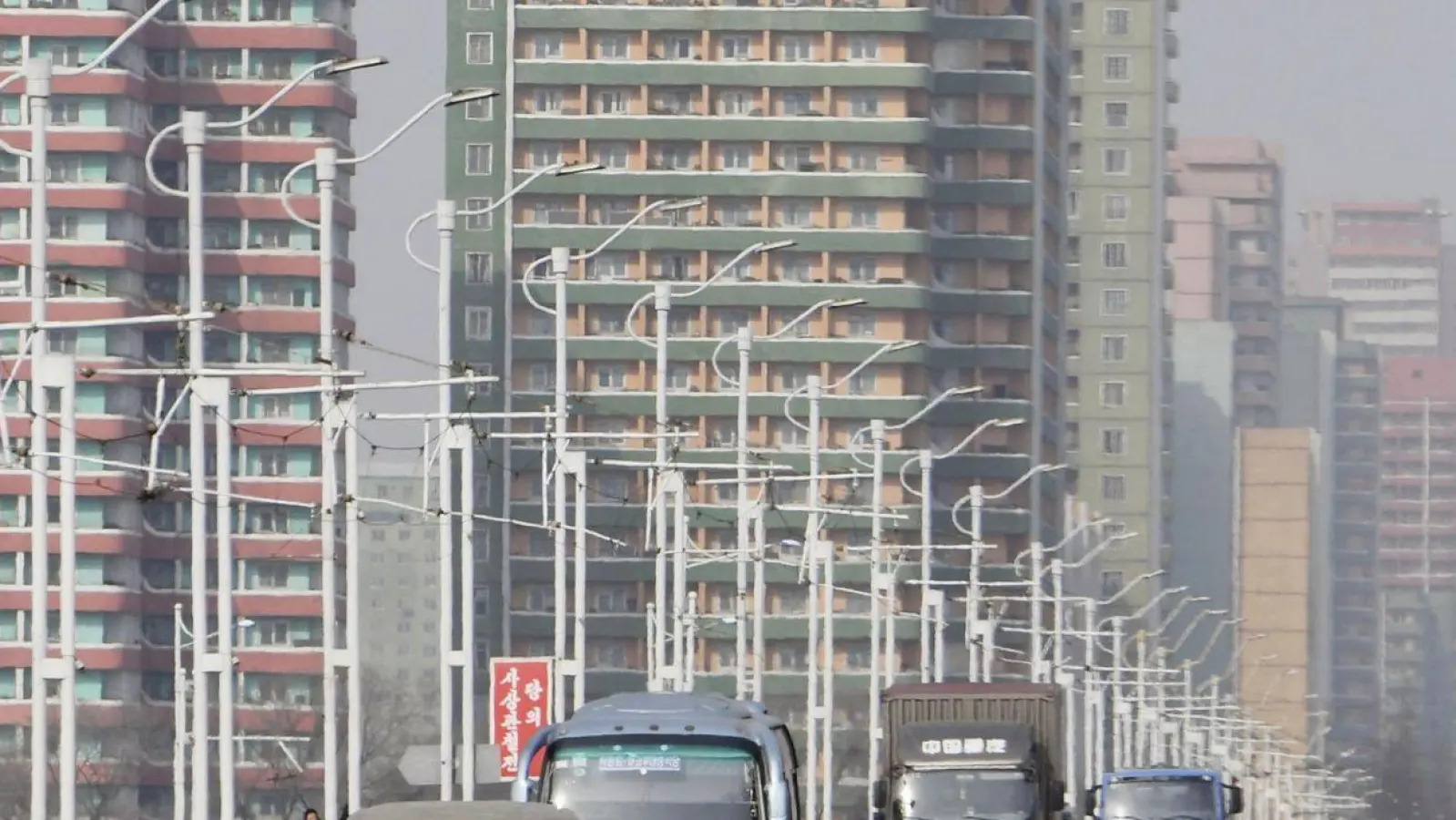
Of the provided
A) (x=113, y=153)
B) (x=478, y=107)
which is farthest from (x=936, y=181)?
(x=113, y=153)

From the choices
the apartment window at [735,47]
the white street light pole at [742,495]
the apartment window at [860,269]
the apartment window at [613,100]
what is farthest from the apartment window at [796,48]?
the white street light pole at [742,495]

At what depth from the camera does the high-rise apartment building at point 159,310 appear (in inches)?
5989

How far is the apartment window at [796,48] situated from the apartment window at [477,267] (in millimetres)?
16753

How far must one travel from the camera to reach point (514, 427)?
19150 centimetres

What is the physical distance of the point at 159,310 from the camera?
151m

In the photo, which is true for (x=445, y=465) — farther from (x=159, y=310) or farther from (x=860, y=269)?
(x=860, y=269)

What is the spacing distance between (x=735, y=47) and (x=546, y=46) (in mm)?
8559

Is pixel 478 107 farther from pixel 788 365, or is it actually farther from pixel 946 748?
pixel 946 748

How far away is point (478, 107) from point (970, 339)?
26.1 m

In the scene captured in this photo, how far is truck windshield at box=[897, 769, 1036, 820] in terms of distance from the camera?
4453 centimetres

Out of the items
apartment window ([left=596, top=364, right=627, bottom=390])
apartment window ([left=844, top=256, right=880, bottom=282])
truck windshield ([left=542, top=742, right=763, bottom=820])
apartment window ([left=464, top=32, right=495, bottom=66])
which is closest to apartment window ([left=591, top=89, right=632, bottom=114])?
apartment window ([left=464, top=32, right=495, bottom=66])

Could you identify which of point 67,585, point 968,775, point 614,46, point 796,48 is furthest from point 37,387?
point 796,48

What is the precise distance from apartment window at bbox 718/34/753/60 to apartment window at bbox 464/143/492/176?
11.5 m

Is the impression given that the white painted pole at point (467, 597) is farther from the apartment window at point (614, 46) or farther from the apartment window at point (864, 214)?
the apartment window at point (864, 214)
